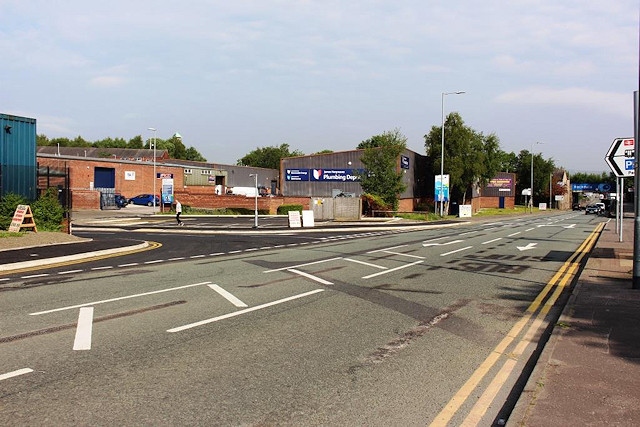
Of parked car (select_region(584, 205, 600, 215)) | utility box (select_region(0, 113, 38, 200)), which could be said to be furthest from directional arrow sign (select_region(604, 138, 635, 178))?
parked car (select_region(584, 205, 600, 215))

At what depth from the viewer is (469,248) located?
2162cm

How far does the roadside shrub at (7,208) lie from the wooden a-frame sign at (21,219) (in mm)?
266

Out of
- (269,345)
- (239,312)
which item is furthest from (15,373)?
A: (239,312)

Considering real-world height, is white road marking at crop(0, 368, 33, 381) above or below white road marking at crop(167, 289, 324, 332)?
above

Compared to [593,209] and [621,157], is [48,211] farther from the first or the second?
[593,209]

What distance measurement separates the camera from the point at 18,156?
23016 mm

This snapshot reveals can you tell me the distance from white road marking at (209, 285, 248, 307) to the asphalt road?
40mm

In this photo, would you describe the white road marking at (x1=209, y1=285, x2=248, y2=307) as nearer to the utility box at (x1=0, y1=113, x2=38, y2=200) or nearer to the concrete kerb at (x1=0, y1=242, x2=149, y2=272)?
the concrete kerb at (x1=0, y1=242, x2=149, y2=272)

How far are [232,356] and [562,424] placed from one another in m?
3.58

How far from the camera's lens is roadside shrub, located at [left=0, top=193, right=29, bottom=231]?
69.8ft

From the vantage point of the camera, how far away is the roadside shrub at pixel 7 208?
21.3 metres

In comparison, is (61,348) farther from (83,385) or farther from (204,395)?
(204,395)

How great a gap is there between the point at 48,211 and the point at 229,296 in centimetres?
1578

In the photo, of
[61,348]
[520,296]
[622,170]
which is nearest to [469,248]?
[622,170]
